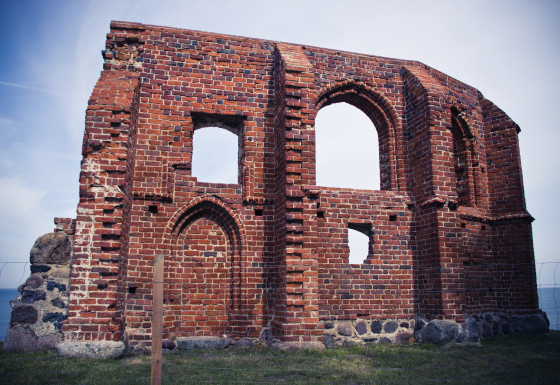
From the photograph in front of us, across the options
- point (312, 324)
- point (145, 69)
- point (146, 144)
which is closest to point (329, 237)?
point (312, 324)

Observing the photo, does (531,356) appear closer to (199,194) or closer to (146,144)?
(199,194)

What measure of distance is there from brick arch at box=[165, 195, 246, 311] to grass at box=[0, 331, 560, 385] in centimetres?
124

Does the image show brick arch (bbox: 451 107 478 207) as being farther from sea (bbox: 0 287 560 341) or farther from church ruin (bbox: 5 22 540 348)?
sea (bbox: 0 287 560 341)

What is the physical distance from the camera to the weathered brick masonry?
299 inches

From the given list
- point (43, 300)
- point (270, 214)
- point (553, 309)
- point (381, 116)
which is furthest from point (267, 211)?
point (553, 309)

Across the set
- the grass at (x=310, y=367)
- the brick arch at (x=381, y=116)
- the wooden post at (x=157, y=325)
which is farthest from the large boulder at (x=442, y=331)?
the wooden post at (x=157, y=325)

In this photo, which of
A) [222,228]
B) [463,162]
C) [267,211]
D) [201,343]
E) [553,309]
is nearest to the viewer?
[201,343]

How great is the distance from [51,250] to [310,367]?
5099 millimetres

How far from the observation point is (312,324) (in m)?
Result: 7.60

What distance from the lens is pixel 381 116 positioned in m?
10.0

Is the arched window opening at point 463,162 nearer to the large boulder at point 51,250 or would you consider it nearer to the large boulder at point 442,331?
the large boulder at point 442,331

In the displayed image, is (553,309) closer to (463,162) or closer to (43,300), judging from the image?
(463,162)

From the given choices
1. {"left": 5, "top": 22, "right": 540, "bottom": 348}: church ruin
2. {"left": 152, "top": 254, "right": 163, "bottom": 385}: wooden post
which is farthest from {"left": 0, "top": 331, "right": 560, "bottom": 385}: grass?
{"left": 152, "top": 254, "right": 163, "bottom": 385}: wooden post

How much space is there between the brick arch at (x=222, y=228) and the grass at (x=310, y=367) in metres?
1.24
